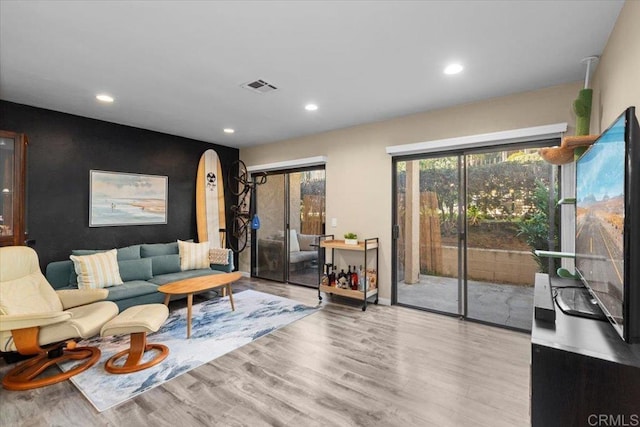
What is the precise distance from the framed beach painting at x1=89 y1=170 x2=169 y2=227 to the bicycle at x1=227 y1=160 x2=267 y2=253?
134 centimetres

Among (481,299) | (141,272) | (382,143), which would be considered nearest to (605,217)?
(481,299)

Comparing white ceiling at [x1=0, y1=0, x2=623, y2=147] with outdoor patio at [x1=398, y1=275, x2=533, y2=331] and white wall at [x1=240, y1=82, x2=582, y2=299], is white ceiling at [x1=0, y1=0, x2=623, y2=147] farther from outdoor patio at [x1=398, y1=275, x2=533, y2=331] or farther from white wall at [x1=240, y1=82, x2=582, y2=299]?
outdoor patio at [x1=398, y1=275, x2=533, y2=331]

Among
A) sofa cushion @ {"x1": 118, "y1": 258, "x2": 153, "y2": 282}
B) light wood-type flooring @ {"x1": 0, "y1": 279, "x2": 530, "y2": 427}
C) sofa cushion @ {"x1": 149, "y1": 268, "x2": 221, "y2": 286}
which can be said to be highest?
sofa cushion @ {"x1": 118, "y1": 258, "x2": 153, "y2": 282}

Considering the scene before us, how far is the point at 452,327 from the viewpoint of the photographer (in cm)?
329

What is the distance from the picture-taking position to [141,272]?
398cm

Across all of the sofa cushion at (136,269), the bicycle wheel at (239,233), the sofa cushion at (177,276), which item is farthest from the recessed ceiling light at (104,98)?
the bicycle wheel at (239,233)

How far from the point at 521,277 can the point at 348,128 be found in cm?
299

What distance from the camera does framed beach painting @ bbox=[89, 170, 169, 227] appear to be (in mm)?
4062

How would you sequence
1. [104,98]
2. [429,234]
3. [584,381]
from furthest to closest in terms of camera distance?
[429,234], [104,98], [584,381]

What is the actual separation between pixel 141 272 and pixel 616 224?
4.69m

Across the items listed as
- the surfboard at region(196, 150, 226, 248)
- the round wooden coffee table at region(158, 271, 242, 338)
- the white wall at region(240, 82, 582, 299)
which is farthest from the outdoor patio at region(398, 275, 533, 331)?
the surfboard at region(196, 150, 226, 248)

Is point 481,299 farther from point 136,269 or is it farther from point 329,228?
point 136,269

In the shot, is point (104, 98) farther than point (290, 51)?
Yes

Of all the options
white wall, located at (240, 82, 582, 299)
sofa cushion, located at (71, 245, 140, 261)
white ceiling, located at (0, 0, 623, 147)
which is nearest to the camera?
white ceiling, located at (0, 0, 623, 147)
